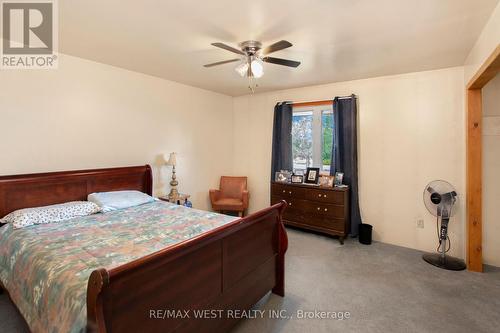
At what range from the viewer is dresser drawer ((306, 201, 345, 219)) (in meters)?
3.77

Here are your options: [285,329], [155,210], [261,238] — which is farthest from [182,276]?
[155,210]

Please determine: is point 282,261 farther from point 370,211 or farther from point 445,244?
point 445,244

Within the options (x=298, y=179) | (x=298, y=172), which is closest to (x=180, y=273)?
(x=298, y=179)

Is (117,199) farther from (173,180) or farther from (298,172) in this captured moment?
(298,172)

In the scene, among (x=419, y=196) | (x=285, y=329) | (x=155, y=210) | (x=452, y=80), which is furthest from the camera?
(x=419, y=196)

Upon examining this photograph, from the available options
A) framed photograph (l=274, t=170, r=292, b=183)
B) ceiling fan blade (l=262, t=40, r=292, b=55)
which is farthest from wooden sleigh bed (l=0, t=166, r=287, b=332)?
framed photograph (l=274, t=170, r=292, b=183)

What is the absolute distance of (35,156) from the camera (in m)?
2.74

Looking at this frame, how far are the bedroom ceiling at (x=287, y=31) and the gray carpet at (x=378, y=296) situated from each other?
8.06ft

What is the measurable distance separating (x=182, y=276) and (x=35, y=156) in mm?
2423

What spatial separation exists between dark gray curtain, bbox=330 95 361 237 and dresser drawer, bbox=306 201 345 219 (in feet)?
0.97

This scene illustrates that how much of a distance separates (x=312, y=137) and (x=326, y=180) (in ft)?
2.82

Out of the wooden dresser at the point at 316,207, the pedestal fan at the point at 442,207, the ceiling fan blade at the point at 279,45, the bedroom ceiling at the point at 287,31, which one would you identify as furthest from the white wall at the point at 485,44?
the wooden dresser at the point at 316,207

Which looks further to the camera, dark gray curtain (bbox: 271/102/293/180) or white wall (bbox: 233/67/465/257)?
dark gray curtain (bbox: 271/102/293/180)

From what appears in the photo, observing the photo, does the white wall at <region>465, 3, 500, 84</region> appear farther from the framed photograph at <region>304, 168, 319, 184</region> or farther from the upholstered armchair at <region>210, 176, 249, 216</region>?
the upholstered armchair at <region>210, 176, 249, 216</region>
